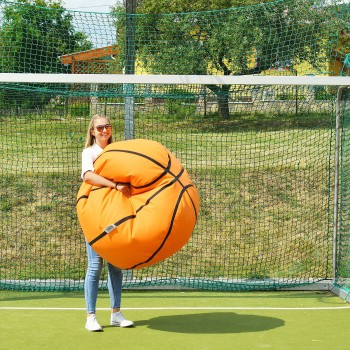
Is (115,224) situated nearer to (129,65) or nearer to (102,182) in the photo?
(102,182)

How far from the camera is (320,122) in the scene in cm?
1030

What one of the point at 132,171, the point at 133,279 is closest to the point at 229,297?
the point at 133,279

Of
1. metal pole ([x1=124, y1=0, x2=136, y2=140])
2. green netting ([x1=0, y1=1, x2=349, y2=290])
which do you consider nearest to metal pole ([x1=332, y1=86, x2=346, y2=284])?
green netting ([x1=0, y1=1, x2=349, y2=290])

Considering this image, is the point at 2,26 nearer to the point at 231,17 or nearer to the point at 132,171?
the point at 231,17

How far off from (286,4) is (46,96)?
2934mm

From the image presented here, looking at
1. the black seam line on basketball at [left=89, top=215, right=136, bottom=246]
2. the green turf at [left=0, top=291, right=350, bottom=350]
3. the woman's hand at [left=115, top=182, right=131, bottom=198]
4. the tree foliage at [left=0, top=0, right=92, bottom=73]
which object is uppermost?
the tree foliage at [left=0, top=0, right=92, bottom=73]

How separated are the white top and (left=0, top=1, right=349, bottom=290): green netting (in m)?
1.59

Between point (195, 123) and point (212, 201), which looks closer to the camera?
point (195, 123)

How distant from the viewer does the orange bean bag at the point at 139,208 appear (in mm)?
5695

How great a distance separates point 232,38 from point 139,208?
4.17 m

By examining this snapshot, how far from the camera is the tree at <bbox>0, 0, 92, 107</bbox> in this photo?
8.88 m

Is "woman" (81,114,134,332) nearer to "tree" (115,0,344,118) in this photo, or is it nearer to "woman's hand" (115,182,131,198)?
"woman's hand" (115,182,131,198)

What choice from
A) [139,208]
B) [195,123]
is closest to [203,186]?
[195,123]

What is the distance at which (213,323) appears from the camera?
6.87 metres
